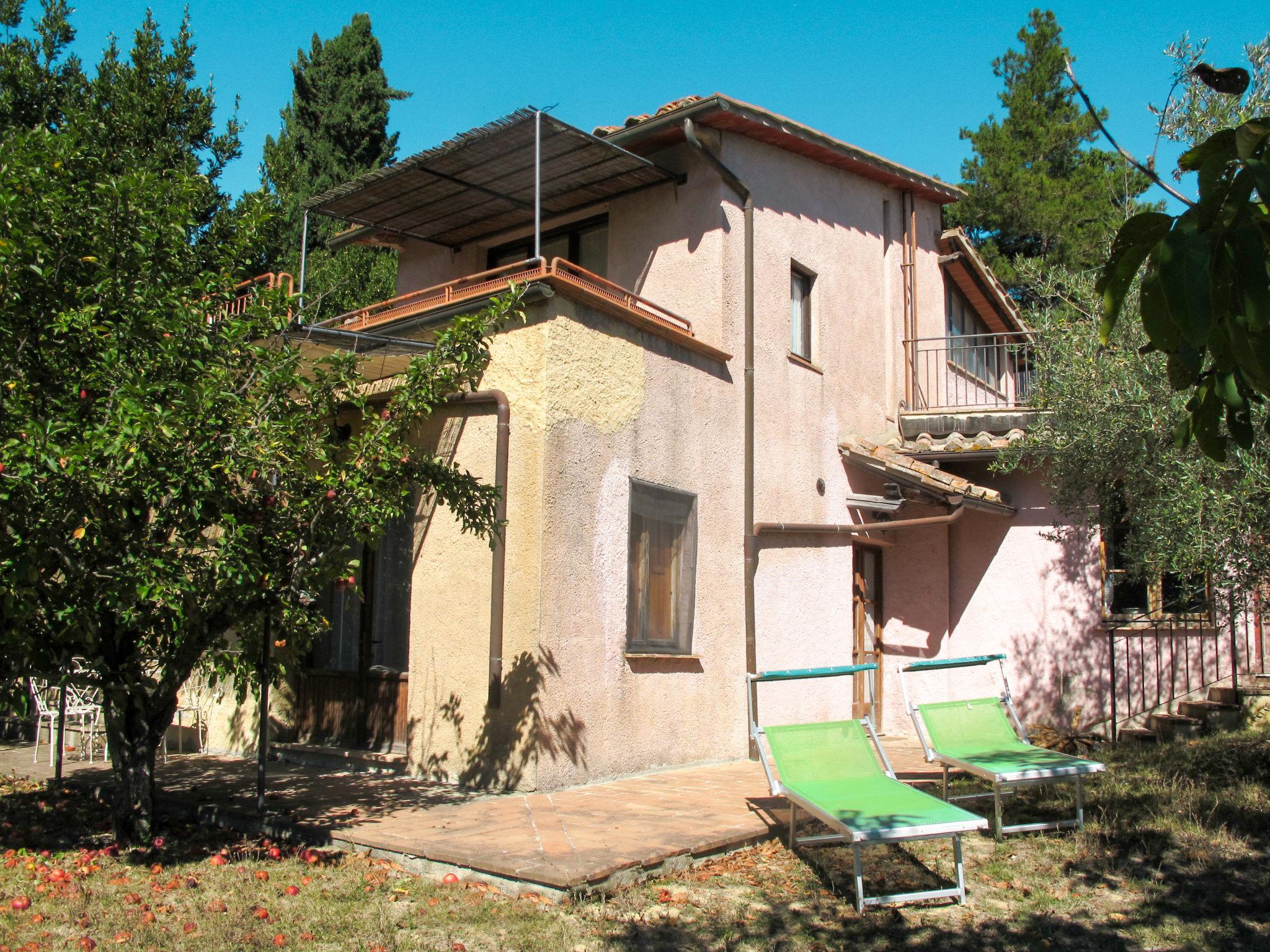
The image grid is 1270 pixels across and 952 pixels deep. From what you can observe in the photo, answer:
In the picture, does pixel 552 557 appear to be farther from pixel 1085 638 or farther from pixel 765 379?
pixel 1085 638

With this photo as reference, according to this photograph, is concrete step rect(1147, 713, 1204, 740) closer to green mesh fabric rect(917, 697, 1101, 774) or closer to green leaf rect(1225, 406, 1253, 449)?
green mesh fabric rect(917, 697, 1101, 774)

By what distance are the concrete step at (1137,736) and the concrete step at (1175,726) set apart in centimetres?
6

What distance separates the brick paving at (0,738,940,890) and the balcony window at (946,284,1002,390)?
823cm

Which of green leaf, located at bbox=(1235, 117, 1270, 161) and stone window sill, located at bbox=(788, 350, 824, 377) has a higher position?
stone window sill, located at bbox=(788, 350, 824, 377)

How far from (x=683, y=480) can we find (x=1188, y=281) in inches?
297

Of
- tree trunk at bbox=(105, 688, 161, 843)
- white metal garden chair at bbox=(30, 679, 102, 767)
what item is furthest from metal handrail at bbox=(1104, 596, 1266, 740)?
white metal garden chair at bbox=(30, 679, 102, 767)

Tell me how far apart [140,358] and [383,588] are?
4212mm

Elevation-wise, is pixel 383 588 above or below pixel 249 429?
below

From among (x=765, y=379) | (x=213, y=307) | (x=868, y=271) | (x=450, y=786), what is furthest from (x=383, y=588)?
(x=868, y=271)

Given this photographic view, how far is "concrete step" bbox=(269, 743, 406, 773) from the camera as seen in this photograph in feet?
28.6

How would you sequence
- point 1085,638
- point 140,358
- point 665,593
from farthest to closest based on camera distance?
point 1085,638, point 665,593, point 140,358

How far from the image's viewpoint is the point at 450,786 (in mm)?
7930

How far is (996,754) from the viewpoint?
22.4 feet

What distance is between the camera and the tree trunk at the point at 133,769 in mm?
6203
